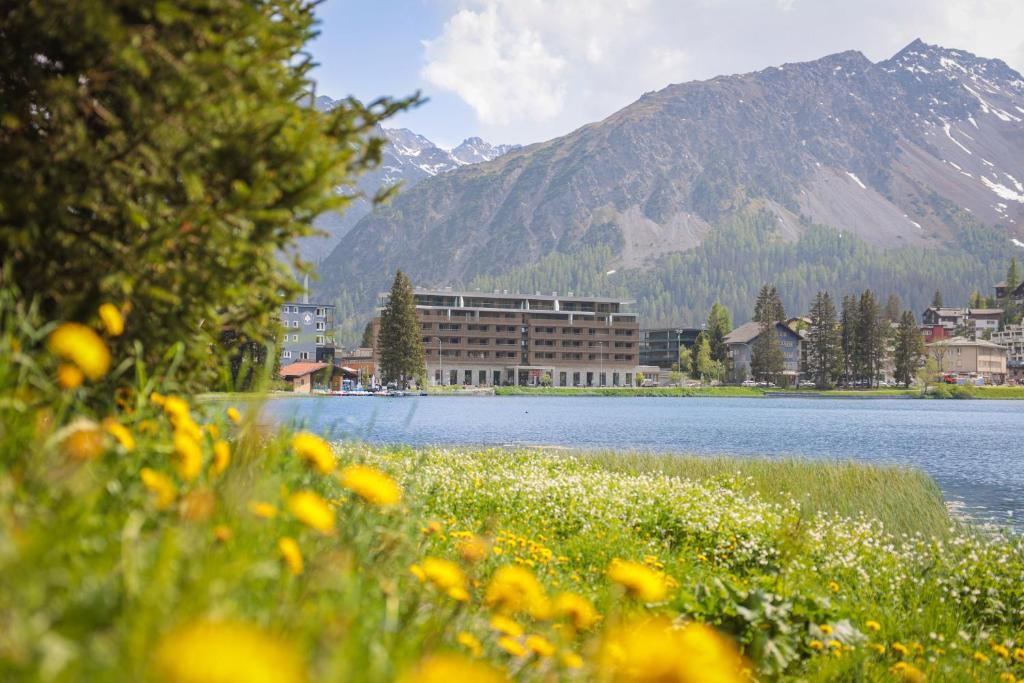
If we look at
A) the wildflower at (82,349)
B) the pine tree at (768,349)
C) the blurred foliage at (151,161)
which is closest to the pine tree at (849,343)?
the pine tree at (768,349)

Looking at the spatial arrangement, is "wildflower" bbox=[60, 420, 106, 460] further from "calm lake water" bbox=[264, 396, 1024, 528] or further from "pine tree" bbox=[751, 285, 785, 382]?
"pine tree" bbox=[751, 285, 785, 382]

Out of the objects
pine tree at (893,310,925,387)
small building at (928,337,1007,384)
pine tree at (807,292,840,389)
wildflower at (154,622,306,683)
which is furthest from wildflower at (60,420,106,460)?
small building at (928,337,1007,384)

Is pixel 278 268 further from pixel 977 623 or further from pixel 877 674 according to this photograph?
pixel 977 623

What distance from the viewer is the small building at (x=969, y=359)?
187 metres

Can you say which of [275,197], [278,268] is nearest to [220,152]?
[275,197]

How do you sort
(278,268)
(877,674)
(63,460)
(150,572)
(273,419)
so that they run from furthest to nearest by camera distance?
(877,674) < (273,419) < (278,268) < (63,460) < (150,572)

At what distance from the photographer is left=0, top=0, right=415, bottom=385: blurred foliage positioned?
11.8 feet

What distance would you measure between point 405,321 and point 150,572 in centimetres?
11660

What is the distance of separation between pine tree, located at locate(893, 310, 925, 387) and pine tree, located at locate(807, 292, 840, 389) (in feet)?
36.1

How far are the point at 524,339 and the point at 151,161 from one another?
161758mm

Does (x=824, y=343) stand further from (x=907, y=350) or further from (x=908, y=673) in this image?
(x=908, y=673)

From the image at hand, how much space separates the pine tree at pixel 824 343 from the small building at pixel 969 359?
136ft

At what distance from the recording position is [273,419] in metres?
5.42

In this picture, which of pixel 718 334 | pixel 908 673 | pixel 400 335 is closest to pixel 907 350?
pixel 718 334
